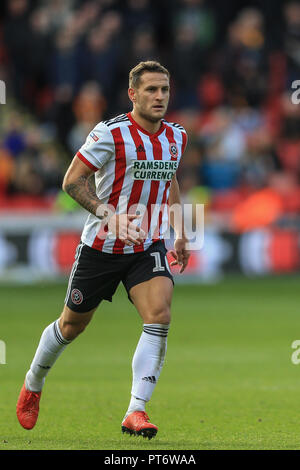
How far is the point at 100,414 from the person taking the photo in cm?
743

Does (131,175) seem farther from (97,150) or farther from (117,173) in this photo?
(97,150)

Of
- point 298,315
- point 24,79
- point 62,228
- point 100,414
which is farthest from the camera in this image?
point 24,79

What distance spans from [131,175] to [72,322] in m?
1.01

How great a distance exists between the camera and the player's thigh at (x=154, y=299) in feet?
21.8

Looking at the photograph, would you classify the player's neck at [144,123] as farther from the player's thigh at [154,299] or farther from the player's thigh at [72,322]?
the player's thigh at [72,322]

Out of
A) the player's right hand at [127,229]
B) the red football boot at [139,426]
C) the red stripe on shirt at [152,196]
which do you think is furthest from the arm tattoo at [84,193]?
the red football boot at [139,426]

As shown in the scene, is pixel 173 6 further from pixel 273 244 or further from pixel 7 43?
pixel 273 244

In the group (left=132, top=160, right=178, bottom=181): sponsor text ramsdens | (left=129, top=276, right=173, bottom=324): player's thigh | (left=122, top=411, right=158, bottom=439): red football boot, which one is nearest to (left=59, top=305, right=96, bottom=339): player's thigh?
(left=129, top=276, right=173, bottom=324): player's thigh

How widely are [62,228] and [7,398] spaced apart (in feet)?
30.0

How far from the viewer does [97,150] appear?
21.9ft

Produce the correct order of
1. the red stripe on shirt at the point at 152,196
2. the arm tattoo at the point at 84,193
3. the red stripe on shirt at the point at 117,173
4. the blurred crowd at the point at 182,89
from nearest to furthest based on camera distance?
the arm tattoo at the point at 84,193, the red stripe on shirt at the point at 117,173, the red stripe on shirt at the point at 152,196, the blurred crowd at the point at 182,89

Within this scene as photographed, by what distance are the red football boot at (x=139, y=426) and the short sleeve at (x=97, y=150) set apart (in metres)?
1.53

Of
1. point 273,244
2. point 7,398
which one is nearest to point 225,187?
point 273,244

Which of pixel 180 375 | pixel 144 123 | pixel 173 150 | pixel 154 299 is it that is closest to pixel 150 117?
pixel 144 123
